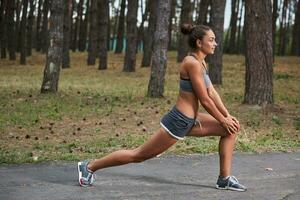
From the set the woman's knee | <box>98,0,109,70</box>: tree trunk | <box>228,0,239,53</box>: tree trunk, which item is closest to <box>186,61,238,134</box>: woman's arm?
the woman's knee

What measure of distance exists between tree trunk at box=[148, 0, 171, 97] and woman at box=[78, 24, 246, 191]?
9058mm

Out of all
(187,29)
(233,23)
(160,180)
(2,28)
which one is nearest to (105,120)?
(160,180)

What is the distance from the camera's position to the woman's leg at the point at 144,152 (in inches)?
235

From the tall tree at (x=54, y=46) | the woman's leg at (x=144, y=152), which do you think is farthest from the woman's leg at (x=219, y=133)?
the tall tree at (x=54, y=46)

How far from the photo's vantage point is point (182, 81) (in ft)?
19.5

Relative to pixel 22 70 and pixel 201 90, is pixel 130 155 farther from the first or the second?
pixel 22 70

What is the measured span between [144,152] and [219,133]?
0.90 m

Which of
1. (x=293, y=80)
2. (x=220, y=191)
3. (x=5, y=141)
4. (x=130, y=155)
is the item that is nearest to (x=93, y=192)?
(x=130, y=155)

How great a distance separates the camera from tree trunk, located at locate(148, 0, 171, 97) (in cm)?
1490

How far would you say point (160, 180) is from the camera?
6.67 meters

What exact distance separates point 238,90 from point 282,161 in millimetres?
10382

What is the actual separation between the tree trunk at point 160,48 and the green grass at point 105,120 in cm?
51

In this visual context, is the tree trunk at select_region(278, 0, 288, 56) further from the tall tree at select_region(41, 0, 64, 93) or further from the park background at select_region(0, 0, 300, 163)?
the tall tree at select_region(41, 0, 64, 93)

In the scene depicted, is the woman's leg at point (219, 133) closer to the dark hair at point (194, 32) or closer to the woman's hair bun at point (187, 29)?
the dark hair at point (194, 32)
